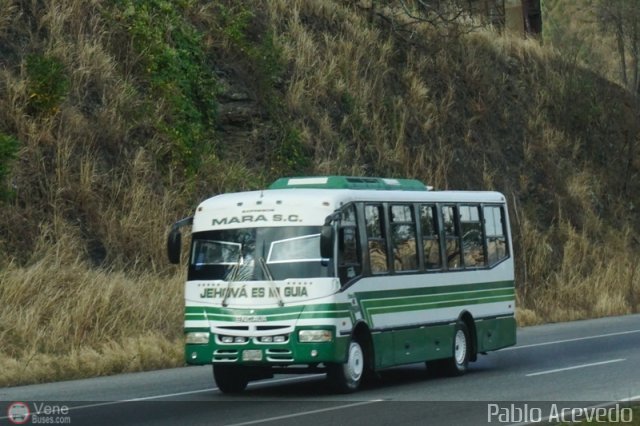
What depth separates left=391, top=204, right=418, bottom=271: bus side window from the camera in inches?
686

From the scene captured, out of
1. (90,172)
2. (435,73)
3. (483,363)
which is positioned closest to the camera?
(483,363)

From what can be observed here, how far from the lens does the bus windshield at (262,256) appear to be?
51.5ft

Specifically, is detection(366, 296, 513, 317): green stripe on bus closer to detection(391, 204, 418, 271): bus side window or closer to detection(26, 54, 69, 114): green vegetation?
detection(391, 204, 418, 271): bus side window

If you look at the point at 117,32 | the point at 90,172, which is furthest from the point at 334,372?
the point at 117,32

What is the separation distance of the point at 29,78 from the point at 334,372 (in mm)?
12127

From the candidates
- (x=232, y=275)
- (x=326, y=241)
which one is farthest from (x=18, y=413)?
(x=326, y=241)

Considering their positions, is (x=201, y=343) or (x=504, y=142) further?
(x=504, y=142)

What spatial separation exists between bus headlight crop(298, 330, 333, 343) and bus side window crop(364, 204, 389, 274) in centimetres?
168

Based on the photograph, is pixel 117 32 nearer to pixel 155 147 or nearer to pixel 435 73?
pixel 155 147

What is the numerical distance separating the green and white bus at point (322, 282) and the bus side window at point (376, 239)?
0.02 meters

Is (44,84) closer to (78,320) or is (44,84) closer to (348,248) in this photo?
(78,320)

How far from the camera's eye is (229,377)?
16328 millimetres

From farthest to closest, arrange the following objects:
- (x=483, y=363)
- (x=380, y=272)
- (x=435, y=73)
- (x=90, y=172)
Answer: (x=435, y=73)
(x=90, y=172)
(x=483, y=363)
(x=380, y=272)

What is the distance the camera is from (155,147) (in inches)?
1053
